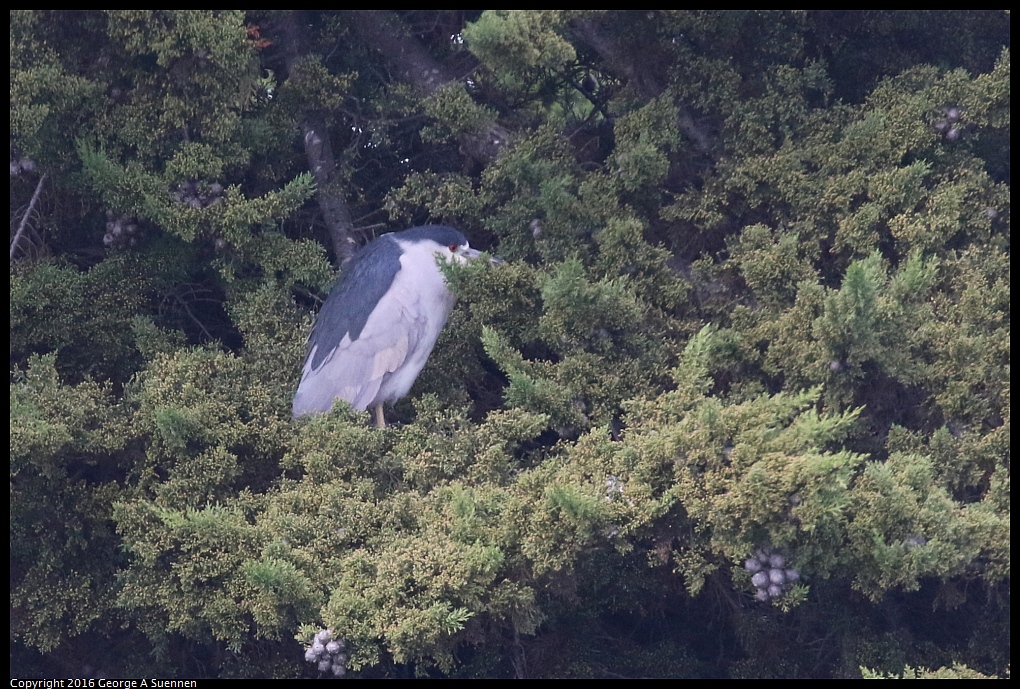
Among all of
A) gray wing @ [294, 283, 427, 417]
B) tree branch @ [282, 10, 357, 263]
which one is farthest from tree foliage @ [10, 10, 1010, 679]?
gray wing @ [294, 283, 427, 417]

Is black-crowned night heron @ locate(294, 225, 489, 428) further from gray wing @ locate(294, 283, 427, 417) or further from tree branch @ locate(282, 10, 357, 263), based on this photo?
tree branch @ locate(282, 10, 357, 263)

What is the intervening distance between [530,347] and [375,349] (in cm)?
61

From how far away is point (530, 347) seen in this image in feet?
12.7

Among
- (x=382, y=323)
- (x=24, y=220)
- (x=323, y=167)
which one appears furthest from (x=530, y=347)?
(x=24, y=220)

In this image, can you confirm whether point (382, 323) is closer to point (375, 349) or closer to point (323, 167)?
point (375, 349)

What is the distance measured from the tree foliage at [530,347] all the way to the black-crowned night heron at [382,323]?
0.11m

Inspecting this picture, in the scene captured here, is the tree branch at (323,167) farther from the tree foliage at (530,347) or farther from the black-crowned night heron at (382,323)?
→ the black-crowned night heron at (382,323)

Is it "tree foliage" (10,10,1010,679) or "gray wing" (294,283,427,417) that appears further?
"gray wing" (294,283,427,417)

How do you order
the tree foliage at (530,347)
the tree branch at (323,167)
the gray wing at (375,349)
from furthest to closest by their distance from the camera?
the tree branch at (323,167), the gray wing at (375,349), the tree foliage at (530,347)

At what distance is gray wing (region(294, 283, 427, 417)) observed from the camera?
4.00m

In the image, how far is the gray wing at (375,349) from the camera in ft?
13.1

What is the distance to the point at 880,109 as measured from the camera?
3.81m

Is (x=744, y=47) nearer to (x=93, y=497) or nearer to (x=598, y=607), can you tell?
(x=598, y=607)

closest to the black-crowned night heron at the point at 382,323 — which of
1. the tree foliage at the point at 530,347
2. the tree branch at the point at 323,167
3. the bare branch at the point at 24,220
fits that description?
the tree foliage at the point at 530,347
